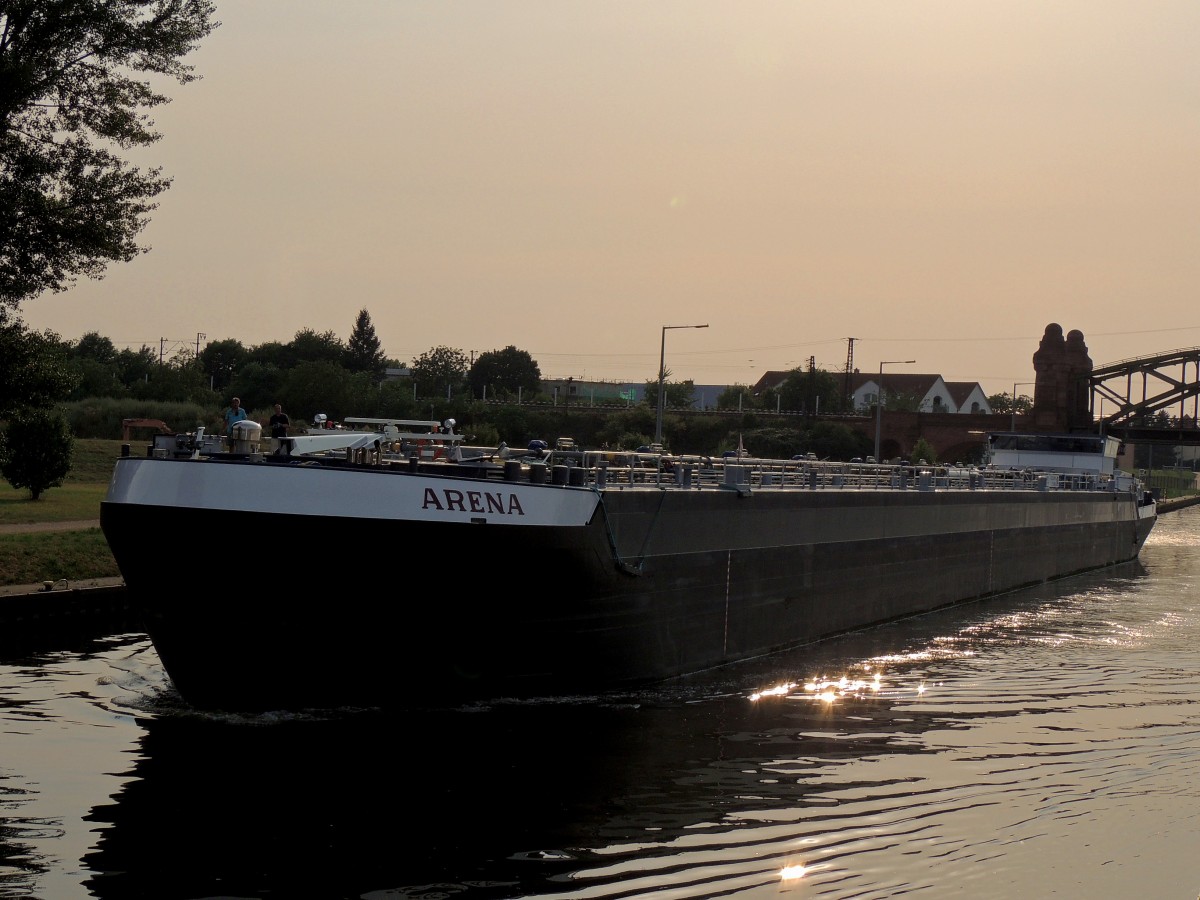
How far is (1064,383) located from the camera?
10544 cm

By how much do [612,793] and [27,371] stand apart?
17673mm

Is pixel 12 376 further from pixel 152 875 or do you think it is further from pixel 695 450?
pixel 695 450

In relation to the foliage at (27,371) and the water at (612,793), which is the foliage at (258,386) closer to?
the foliage at (27,371)

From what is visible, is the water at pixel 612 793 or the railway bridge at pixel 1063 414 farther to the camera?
the railway bridge at pixel 1063 414

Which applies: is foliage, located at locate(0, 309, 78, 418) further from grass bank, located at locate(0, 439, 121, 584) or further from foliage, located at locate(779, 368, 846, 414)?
foliage, located at locate(779, 368, 846, 414)

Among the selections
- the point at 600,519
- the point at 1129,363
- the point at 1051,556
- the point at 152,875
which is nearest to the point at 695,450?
the point at 1129,363

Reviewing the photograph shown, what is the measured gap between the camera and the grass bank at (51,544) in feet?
82.7

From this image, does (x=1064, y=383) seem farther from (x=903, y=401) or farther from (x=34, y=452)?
(x=34, y=452)

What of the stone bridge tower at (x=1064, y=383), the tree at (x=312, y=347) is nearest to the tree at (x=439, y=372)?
the tree at (x=312, y=347)

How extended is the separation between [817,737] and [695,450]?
79181 millimetres

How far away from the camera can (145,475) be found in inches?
595

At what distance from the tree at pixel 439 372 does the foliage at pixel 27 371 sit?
61.9 metres

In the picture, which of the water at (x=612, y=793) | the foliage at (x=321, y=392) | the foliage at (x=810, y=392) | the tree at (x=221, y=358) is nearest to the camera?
the water at (x=612, y=793)

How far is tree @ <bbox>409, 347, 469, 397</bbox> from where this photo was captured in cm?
9419
